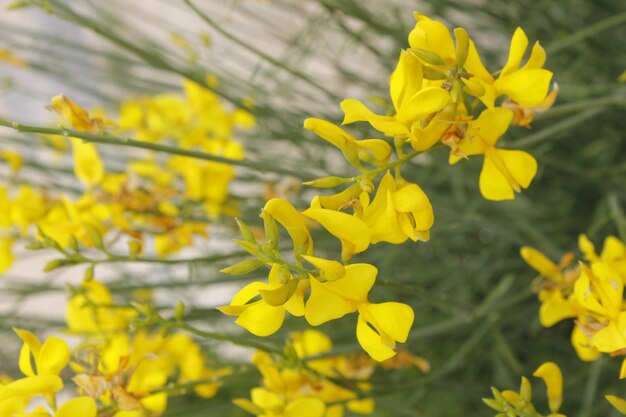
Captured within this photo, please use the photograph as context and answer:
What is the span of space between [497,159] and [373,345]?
10 centimetres

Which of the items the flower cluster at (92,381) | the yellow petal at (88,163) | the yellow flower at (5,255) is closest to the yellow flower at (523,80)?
the flower cluster at (92,381)

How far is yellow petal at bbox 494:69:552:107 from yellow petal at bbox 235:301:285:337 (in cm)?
13

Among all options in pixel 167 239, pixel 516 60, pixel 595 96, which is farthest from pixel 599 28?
pixel 167 239

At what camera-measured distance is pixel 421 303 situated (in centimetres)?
68

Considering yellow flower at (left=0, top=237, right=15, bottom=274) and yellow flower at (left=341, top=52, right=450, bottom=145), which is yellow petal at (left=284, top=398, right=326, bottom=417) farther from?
yellow flower at (left=0, top=237, right=15, bottom=274)

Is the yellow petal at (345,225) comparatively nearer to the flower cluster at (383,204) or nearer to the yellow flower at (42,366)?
the flower cluster at (383,204)

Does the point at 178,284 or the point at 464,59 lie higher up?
the point at 464,59

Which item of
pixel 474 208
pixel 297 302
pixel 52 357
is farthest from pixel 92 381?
pixel 474 208

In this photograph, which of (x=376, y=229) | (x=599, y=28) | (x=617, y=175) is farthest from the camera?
(x=617, y=175)

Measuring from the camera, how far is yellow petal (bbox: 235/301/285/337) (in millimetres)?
282

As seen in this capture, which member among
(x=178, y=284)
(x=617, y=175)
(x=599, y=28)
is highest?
(x=599, y=28)

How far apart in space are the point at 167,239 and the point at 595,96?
37 cm

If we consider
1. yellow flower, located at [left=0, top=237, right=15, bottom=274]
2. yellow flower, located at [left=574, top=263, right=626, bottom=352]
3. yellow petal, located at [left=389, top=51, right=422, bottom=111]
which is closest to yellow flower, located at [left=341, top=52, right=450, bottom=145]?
yellow petal, located at [left=389, top=51, right=422, bottom=111]

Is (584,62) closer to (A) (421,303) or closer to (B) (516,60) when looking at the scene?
(A) (421,303)
